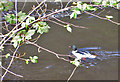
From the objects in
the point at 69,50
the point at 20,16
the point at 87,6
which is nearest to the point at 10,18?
the point at 20,16

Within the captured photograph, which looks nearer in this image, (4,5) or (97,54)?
(4,5)

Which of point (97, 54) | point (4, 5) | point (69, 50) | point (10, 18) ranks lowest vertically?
point (97, 54)

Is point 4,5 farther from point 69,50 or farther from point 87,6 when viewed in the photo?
point 69,50

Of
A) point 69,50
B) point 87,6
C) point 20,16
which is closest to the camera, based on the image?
point 87,6

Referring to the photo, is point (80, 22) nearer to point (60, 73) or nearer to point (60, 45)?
point (60, 45)

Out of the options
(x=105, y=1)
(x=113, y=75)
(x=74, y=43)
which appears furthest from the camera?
(x=74, y=43)

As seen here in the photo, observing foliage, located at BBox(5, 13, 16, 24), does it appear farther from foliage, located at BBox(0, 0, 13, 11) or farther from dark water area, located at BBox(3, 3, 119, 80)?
dark water area, located at BBox(3, 3, 119, 80)

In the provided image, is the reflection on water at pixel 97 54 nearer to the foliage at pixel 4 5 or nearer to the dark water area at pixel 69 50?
the dark water area at pixel 69 50

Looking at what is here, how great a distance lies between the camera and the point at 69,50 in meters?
3.16

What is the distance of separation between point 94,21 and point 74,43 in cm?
57

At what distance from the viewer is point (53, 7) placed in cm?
258

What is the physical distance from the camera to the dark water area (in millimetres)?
2714

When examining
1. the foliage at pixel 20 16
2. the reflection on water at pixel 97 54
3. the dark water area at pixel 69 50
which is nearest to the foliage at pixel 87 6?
the foliage at pixel 20 16

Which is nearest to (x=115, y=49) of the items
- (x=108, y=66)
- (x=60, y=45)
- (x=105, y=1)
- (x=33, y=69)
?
(x=108, y=66)
